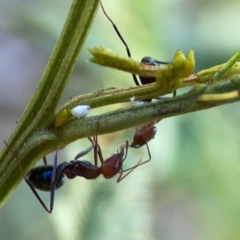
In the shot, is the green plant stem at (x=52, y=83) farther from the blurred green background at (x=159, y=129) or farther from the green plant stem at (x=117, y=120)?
the blurred green background at (x=159, y=129)

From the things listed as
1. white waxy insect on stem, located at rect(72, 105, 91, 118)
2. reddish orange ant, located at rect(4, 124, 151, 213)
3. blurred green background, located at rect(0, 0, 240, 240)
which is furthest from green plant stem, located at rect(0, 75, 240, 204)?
blurred green background, located at rect(0, 0, 240, 240)

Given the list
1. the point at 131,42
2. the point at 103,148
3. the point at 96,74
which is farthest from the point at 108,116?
the point at 96,74

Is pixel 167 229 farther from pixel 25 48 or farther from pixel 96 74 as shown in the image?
pixel 25 48

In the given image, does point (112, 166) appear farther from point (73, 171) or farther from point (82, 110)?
point (82, 110)

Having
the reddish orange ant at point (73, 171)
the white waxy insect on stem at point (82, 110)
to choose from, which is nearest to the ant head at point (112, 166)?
the reddish orange ant at point (73, 171)

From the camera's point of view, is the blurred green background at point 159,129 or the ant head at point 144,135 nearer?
the ant head at point 144,135

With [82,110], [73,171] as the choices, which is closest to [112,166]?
[73,171]

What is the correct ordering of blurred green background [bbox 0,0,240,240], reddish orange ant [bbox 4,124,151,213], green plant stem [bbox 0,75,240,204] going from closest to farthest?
green plant stem [bbox 0,75,240,204], reddish orange ant [bbox 4,124,151,213], blurred green background [bbox 0,0,240,240]

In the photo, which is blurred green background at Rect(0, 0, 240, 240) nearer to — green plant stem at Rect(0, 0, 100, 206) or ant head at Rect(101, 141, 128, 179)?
ant head at Rect(101, 141, 128, 179)

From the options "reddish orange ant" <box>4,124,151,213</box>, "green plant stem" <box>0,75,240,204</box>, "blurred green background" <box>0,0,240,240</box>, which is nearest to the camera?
"green plant stem" <box>0,75,240,204</box>
